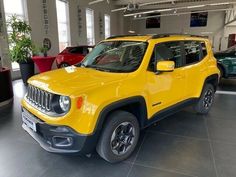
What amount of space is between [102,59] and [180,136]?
1598mm

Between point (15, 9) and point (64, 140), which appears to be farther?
point (15, 9)

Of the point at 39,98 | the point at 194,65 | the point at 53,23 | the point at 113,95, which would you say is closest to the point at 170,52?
the point at 194,65

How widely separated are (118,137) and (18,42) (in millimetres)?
5578

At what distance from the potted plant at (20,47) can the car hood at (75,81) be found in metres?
4.63

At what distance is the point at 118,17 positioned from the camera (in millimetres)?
18016

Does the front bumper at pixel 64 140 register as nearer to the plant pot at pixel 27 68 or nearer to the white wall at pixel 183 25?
the plant pot at pixel 27 68

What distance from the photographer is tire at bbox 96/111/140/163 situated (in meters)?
2.10

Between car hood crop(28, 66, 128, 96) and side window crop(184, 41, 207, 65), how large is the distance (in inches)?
53.7

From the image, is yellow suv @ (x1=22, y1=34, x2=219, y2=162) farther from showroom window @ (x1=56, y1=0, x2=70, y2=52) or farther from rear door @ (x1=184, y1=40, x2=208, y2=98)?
showroom window @ (x1=56, y1=0, x2=70, y2=52)

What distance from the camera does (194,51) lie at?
3.31m

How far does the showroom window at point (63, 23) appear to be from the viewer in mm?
10328

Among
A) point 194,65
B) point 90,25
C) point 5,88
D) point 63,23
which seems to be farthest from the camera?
point 90,25

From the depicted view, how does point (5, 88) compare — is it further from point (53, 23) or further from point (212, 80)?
point (53, 23)

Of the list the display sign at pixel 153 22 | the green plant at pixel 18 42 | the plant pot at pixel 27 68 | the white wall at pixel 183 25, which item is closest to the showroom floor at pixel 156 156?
the plant pot at pixel 27 68
